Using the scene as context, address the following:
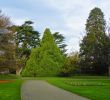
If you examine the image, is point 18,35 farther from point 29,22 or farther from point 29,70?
point 29,70

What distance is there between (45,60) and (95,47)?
38.3 feet

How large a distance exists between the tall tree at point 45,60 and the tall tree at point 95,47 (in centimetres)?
598

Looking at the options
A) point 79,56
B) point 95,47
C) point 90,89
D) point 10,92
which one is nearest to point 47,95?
point 10,92

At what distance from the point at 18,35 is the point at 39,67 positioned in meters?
17.3

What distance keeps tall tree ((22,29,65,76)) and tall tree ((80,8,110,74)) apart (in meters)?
5.98

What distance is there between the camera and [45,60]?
72.0 meters

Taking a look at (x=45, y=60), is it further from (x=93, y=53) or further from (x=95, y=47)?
(x=95, y=47)

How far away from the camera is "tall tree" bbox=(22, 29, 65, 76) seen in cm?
7069

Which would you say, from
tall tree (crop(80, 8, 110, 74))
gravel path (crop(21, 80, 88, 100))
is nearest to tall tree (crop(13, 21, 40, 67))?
tall tree (crop(80, 8, 110, 74))

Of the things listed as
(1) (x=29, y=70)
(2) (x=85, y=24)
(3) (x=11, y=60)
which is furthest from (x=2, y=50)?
(2) (x=85, y=24)

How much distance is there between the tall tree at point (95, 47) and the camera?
71.1 metres

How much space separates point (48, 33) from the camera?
243ft

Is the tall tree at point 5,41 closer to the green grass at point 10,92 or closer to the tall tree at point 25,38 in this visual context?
the tall tree at point 25,38

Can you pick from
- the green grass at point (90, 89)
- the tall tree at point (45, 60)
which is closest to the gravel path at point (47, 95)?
the green grass at point (90, 89)
